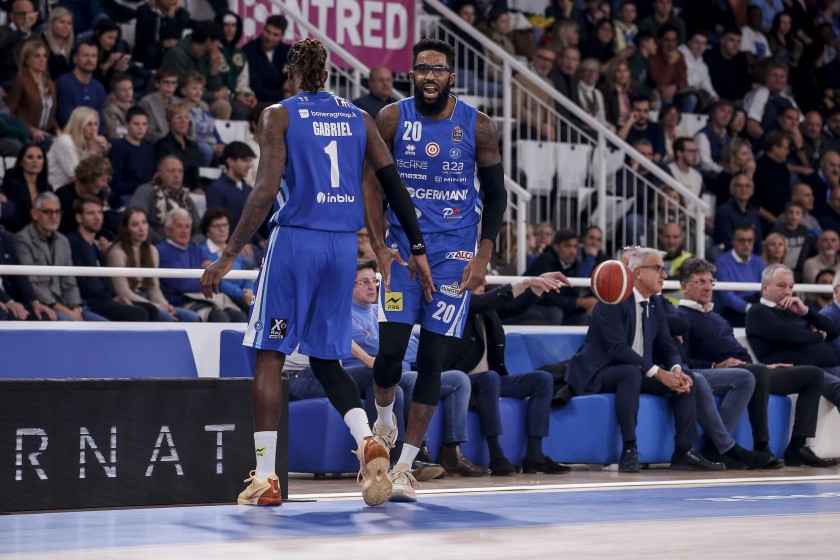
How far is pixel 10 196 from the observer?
10.1 metres

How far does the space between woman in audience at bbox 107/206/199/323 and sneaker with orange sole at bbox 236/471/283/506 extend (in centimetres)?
348

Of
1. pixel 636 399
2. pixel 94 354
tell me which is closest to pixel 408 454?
pixel 94 354

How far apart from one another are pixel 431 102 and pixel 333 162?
0.76 m

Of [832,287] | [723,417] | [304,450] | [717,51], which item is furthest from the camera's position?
[717,51]

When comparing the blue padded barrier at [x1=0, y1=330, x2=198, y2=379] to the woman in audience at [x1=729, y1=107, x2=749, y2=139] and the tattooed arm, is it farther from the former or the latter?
the woman in audience at [x1=729, y1=107, x2=749, y2=139]

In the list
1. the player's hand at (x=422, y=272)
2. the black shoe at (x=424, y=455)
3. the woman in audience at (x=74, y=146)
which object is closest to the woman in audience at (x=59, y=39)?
the woman in audience at (x=74, y=146)

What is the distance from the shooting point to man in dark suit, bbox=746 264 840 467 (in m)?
10.4

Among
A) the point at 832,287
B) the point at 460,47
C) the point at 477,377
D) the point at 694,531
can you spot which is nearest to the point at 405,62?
the point at 460,47

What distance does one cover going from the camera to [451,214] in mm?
6945

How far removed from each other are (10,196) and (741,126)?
8.97 metres

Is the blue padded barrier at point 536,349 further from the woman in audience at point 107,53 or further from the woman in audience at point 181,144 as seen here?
the woman in audience at point 107,53

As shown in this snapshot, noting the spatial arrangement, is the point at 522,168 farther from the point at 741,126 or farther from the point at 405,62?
the point at 741,126

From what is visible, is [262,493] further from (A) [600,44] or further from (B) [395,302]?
(A) [600,44]

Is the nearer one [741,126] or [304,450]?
[304,450]
